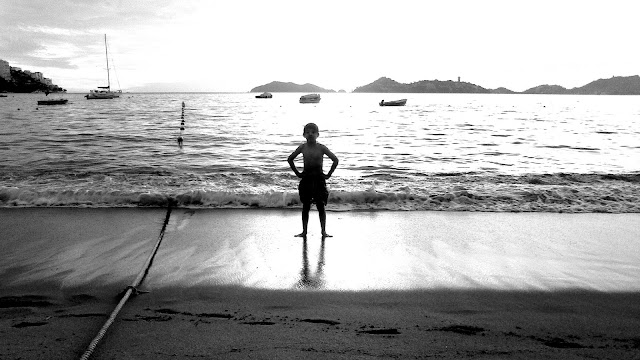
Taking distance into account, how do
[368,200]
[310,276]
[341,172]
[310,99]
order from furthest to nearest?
[310,99]
[341,172]
[368,200]
[310,276]

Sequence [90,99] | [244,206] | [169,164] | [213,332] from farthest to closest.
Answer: [90,99], [169,164], [244,206], [213,332]

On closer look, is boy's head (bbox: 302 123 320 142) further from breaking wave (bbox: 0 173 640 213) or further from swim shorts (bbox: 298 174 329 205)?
breaking wave (bbox: 0 173 640 213)

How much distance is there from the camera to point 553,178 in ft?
40.8

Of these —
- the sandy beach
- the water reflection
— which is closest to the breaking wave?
the sandy beach

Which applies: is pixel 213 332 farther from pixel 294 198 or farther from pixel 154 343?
pixel 294 198

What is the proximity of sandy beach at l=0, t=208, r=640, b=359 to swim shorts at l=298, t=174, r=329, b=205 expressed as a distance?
65 cm

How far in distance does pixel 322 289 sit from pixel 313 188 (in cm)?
189

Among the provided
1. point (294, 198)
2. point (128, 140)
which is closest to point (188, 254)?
point (294, 198)

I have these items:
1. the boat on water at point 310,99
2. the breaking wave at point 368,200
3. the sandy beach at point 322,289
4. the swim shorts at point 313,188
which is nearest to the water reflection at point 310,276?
Answer: the sandy beach at point 322,289

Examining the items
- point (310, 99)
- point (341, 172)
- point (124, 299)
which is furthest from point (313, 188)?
point (310, 99)

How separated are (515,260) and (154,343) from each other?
4269mm

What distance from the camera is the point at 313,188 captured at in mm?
5863

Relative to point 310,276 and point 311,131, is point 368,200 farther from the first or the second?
point 310,276

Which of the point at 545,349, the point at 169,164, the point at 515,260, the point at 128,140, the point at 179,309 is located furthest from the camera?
the point at 128,140
